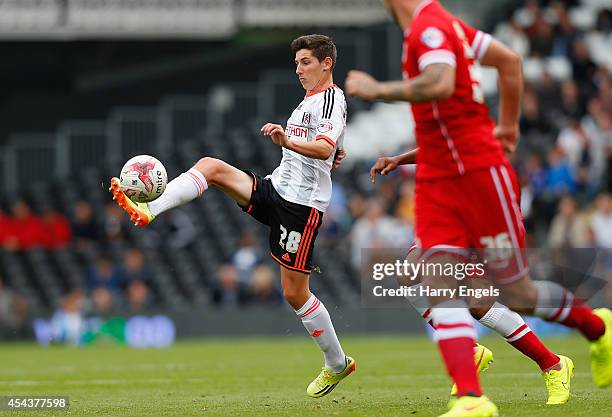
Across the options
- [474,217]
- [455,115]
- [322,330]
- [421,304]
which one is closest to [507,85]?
[455,115]

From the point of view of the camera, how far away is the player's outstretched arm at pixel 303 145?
27.1 ft

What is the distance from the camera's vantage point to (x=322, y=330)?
9531mm

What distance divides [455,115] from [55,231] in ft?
62.5

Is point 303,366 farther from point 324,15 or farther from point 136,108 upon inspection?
point 136,108

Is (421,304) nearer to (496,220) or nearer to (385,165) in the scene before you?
(385,165)

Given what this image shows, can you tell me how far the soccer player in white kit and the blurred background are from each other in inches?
391

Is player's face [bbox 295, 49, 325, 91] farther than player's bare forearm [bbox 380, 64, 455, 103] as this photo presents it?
Yes

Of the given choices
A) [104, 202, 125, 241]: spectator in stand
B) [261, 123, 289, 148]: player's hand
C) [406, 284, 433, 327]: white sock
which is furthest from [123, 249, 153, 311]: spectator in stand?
[261, 123, 289, 148]: player's hand

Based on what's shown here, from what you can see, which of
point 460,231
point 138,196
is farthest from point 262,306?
point 460,231

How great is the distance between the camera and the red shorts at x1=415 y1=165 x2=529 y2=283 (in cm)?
723

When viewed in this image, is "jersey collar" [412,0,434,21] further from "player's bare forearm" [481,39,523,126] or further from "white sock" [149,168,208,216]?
"white sock" [149,168,208,216]

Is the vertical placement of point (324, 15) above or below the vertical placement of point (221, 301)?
above

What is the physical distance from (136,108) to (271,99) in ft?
17.5

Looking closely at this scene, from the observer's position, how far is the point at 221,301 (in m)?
22.2
